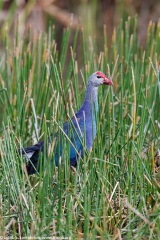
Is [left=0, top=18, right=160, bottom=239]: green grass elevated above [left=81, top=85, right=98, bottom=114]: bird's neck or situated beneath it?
situated beneath

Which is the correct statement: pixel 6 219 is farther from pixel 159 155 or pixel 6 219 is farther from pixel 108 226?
pixel 159 155

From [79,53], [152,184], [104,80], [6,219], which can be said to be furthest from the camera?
[79,53]

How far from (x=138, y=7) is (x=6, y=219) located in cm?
744

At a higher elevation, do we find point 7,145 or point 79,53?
point 7,145

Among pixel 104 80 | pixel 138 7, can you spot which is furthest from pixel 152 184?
pixel 138 7

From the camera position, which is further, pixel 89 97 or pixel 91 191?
pixel 89 97

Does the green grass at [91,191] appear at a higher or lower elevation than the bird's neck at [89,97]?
lower

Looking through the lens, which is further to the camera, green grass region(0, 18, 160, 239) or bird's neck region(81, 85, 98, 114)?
bird's neck region(81, 85, 98, 114)

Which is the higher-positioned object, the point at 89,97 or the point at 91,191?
the point at 89,97

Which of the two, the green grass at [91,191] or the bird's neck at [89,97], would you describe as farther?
the bird's neck at [89,97]

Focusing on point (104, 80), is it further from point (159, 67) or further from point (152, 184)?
point (152, 184)

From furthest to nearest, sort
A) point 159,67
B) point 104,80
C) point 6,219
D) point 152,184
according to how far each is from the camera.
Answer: point 159,67 → point 104,80 → point 152,184 → point 6,219

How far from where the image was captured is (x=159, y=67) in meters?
4.15

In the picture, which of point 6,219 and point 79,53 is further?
point 79,53
